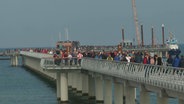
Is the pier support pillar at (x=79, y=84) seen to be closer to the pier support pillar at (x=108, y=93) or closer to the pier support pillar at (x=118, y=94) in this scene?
the pier support pillar at (x=108, y=93)

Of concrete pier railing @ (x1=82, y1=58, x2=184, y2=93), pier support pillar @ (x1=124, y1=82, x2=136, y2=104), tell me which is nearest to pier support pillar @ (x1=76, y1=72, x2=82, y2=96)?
concrete pier railing @ (x1=82, y1=58, x2=184, y2=93)

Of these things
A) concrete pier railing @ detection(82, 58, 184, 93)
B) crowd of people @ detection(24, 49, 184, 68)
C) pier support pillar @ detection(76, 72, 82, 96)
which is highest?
crowd of people @ detection(24, 49, 184, 68)

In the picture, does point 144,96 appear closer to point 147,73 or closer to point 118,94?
point 147,73

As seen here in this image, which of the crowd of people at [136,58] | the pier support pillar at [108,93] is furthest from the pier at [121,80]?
the crowd of people at [136,58]

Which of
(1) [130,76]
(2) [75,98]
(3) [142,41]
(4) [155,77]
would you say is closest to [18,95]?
(2) [75,98]

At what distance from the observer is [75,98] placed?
4744cm

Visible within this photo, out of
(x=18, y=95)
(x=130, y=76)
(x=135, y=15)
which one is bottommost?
(x=18, y=95)

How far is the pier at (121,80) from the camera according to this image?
24.3 metres

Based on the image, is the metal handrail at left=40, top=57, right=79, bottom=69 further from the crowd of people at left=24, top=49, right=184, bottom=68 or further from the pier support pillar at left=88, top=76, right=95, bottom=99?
the pier support pillar at left=88, top=76, right=95, bottom=99

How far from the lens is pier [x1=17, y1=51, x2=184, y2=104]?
2434 cm

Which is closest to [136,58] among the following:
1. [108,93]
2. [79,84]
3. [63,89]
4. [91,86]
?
[108,93]

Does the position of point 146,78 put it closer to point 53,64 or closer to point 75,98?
point 53,64

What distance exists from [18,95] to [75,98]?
35.0 feet

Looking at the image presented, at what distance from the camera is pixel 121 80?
111ft
